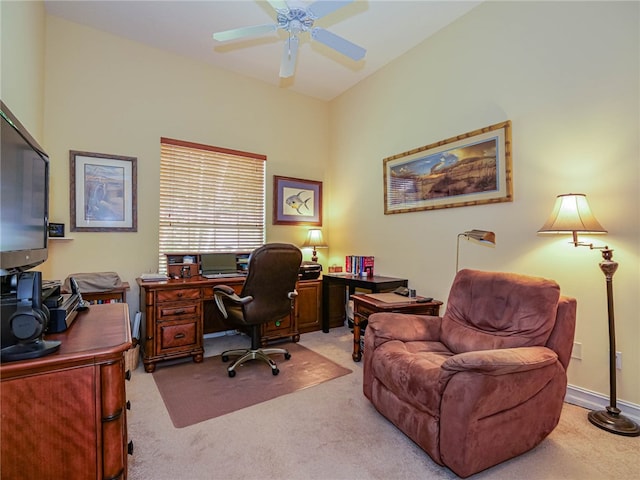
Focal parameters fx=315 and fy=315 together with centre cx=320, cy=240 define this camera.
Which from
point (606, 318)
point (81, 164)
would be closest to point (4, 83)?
point (81, 164)

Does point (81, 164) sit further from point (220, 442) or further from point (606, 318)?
point (606, 318)

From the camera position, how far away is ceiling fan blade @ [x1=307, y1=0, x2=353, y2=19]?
1.94 metres

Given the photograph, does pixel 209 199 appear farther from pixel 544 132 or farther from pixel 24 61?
pixel 544 132

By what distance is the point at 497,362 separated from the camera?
57.5 inches

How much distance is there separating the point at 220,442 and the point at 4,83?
92.0 inches

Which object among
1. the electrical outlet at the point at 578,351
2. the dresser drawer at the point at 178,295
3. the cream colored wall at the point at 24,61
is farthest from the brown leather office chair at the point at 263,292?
the electrical outlet at the point at 578,351

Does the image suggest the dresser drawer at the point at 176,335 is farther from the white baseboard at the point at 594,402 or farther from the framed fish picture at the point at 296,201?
the white baseboard at the point at 594,402

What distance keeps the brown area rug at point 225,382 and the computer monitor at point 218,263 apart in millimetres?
915

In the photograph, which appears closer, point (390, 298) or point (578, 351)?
point (578, 351)

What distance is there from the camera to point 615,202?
6.74 ft

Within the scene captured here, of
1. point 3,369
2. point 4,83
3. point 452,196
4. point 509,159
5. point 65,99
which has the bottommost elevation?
point 3,369

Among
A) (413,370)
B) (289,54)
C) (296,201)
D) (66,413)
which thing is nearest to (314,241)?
(296,201)

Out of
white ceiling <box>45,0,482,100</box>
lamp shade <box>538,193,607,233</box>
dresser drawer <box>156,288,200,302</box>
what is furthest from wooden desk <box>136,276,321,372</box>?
lamp shade <box>538,193,607,233</box>

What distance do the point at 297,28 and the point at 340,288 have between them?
2.97 metres
